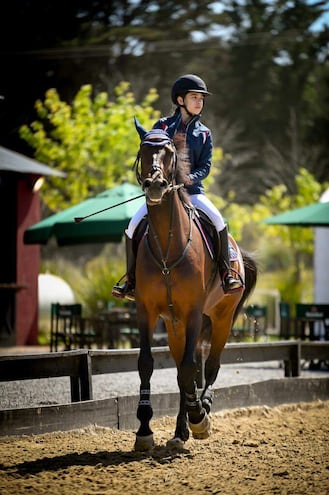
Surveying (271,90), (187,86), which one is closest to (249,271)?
(187,86)

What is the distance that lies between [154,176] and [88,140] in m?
17.7

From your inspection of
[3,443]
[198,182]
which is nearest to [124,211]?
[198,182]

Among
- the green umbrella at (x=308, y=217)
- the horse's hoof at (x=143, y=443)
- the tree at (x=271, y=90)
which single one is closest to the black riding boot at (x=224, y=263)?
the horse's hoof at (x=143, y=443)

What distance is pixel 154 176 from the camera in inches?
293

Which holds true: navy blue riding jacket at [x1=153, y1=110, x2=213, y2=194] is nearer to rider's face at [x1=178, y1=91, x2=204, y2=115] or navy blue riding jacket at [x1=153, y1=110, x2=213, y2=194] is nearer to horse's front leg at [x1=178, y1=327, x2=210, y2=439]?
rider's face at [x1=178, y1=91, x2=204, y2=115]

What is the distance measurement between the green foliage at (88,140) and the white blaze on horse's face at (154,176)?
16316 millimetres

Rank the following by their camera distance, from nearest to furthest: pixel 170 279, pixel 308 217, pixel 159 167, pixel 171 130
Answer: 1. pixel 159 167
2. pixel 170 279
3. pixel 171 130
4. pixel 308 217

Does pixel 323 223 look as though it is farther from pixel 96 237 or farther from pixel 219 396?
pixel 219 396

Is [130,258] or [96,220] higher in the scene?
[96,220]

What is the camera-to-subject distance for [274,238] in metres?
43.8

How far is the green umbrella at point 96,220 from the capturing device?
1512 centimetres

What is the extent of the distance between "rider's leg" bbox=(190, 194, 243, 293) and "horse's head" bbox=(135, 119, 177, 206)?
93 cm

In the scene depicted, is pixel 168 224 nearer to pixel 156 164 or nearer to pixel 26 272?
pixel 156 164

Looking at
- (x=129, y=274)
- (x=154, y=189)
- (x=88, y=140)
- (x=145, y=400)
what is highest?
(x=88, y=140)
